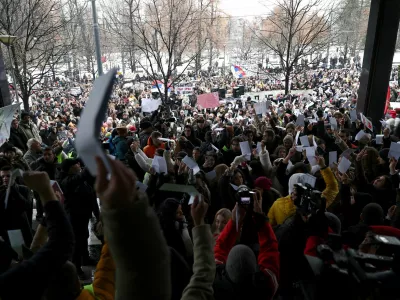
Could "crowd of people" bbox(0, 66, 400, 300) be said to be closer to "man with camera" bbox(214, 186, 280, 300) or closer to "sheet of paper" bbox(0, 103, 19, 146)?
"man with camera" bbox(214, 186, 280, 300)

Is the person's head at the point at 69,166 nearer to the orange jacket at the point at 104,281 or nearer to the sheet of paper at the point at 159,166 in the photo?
the sheet of paper at the point at 159,166

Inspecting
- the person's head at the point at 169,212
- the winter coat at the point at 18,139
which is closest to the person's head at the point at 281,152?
the person's head at the point at 169,212

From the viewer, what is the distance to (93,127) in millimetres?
862

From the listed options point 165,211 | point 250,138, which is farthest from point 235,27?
point 165,211

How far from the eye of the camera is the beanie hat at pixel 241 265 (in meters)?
2.09

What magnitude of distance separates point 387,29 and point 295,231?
9.51 meters

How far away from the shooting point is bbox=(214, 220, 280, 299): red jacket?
2144 mm

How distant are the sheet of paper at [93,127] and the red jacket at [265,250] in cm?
159

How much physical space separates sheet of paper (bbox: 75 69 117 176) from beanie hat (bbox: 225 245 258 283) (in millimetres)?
1461

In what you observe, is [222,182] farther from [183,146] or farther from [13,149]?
[13,149]

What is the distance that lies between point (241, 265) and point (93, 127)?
1553mm

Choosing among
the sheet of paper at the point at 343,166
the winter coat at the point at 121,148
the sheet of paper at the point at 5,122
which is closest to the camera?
the sheet of paper at the point at 343,166

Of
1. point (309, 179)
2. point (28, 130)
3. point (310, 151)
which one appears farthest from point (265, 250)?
point (28, 130)

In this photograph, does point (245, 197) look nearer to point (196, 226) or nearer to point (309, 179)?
point (196, 226)
